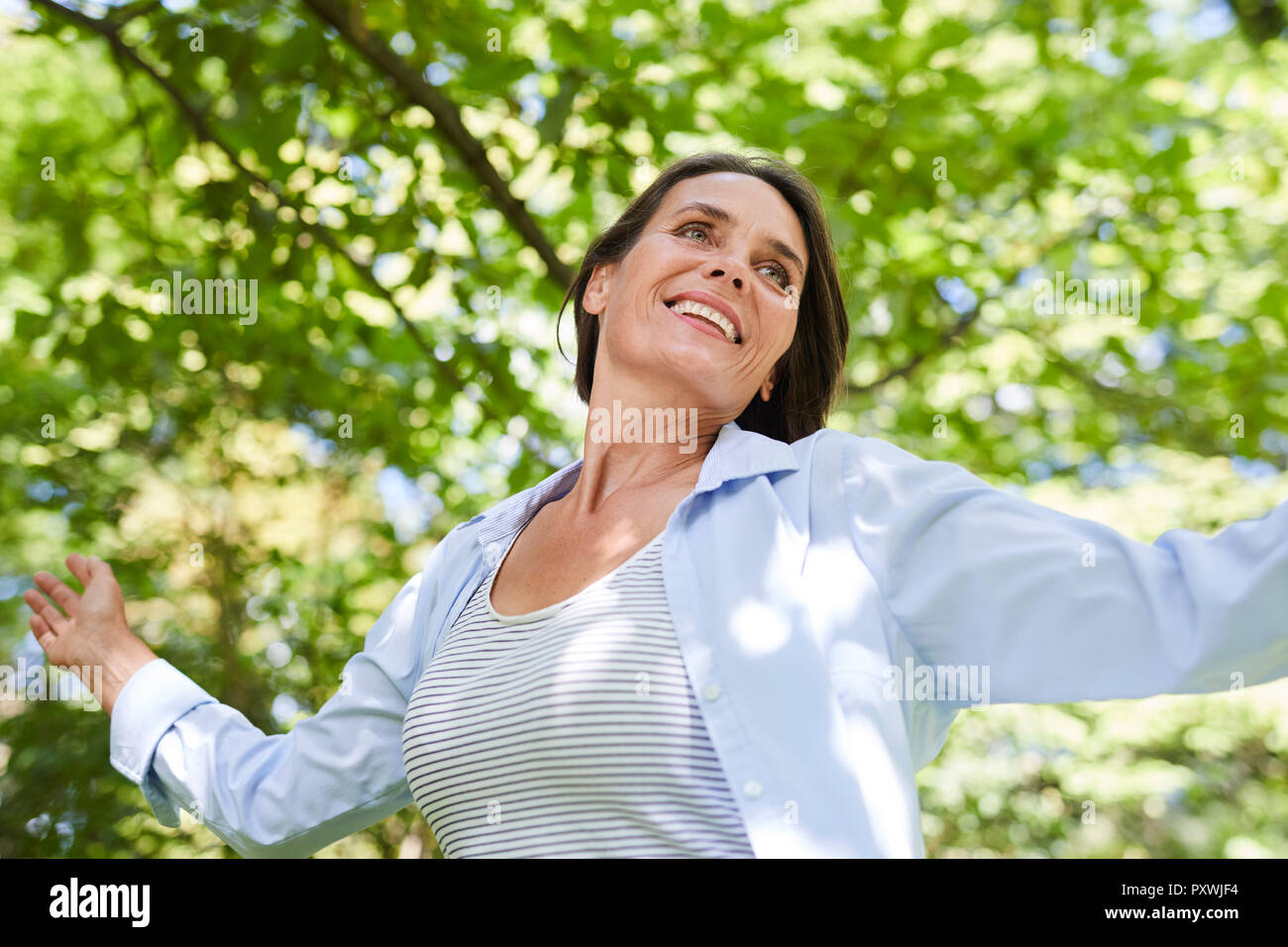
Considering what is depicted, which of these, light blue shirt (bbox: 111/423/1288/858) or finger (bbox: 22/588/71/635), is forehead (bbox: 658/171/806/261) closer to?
light blue shirt (bbox: 111/423/1288/858)

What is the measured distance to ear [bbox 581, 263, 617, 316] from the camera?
210 cm

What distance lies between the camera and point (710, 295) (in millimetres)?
1762

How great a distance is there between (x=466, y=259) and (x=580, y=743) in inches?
98.6

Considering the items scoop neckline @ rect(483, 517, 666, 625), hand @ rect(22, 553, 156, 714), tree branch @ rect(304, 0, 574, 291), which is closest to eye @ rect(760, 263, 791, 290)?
scoop neckline @ rect(483, 517, 666, 625)

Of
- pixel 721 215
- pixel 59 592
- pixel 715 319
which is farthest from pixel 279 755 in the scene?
pixel 721 215

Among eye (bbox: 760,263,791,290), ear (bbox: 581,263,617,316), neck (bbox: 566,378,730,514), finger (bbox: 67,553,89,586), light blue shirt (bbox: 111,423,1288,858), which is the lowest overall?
light blue shirt (bbox: 111,423,1288,858)

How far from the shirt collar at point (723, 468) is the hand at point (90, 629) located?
0.64 m

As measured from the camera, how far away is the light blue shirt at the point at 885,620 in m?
1.08

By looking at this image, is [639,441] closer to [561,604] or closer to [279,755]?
[561,604]

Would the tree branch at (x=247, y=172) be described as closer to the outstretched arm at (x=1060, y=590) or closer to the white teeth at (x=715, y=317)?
the white teeth at (x=715, y=317)

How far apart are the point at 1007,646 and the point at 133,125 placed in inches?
125

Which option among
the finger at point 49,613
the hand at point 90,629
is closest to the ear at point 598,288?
the hand at point 90,629
